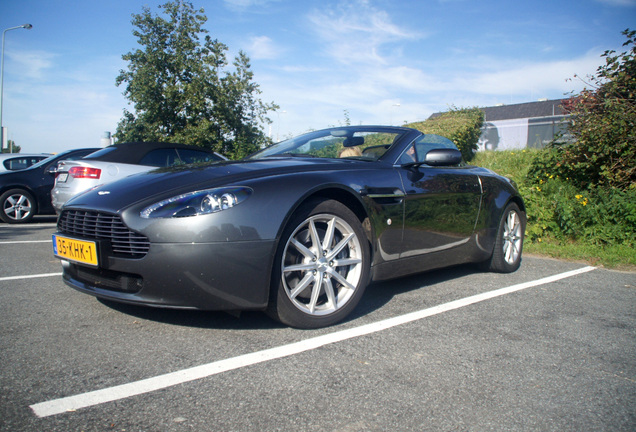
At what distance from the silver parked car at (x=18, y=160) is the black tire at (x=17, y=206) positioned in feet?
8.81

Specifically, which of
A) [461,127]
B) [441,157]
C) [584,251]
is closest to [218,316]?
[441,157]

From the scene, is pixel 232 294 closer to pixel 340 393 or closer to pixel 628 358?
pixel 340 393

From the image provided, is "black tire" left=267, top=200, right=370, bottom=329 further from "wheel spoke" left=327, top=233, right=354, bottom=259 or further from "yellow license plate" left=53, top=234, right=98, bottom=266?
"yellow license plate" left=53, top=234, right=98, bottom=266

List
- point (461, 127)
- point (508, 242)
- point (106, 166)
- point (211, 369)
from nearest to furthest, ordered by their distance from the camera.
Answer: point (211, 369), point (508, 242), point (106, 166), point (461, 127)

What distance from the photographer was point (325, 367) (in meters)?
2.36

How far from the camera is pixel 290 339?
2.73m

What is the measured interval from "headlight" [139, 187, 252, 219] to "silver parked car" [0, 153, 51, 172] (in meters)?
10.5

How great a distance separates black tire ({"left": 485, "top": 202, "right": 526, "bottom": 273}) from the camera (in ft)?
15.2

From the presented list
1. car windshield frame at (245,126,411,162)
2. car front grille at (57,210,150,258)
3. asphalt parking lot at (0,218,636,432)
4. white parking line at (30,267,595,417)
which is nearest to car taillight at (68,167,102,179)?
asphalt parking lot at (0,218,636,432)

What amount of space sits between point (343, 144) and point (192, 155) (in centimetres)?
440

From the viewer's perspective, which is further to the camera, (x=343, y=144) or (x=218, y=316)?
(x=343, y=144)

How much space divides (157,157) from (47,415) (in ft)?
19.2

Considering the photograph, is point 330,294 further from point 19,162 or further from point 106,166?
point 19,162

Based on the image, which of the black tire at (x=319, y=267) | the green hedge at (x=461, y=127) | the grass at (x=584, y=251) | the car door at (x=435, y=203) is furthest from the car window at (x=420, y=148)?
the green hedge at (x=461, y=127)
